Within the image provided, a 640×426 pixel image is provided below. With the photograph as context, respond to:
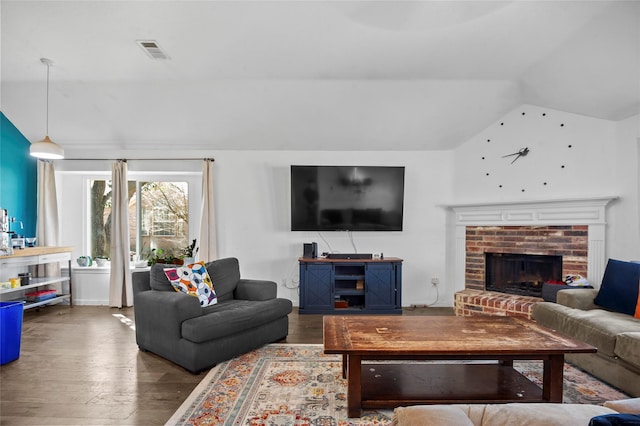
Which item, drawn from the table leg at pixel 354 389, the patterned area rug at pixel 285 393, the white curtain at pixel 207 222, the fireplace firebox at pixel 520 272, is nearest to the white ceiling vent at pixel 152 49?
the white curtain at pixel 207 222

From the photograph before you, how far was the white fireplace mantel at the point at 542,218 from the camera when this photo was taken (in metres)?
3.62

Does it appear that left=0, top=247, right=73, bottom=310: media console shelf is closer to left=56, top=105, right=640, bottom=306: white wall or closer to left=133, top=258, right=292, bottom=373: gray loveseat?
left=56, top=105, right=640, bottom=306: white wall

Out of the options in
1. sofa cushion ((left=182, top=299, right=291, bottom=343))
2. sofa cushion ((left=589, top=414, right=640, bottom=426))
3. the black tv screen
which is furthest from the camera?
the black tv screen

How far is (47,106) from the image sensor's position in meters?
4.27

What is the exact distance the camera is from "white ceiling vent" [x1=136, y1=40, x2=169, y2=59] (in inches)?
123

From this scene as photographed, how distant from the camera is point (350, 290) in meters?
4.43

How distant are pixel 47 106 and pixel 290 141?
3062mm

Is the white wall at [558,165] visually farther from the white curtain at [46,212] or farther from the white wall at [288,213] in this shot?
the white curtain at [46,212]

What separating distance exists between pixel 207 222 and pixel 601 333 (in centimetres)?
428

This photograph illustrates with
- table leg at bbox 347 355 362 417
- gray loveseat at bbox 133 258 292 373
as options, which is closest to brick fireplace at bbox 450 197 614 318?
gray loveseat at bbox 133 258 292 373

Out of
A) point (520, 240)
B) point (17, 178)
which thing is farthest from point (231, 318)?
point (17, 178)

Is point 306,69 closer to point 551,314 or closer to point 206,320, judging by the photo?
point 206,320

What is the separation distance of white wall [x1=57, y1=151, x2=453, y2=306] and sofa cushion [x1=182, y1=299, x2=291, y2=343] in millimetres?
1526

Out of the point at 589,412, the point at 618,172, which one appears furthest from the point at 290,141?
the point at 589,412
